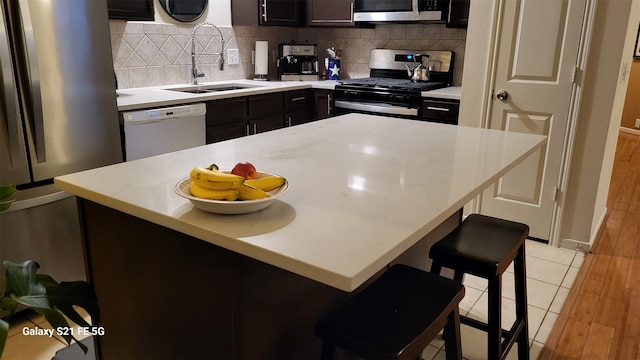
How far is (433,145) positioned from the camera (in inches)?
77.4

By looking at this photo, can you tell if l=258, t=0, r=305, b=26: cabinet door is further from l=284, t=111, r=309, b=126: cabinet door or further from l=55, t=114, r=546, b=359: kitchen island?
l=55, t=114, r=546, b=359: kitchen island

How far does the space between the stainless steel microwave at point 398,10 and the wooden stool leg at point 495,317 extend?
256cm

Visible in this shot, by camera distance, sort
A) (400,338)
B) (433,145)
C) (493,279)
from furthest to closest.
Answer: (433,145), (493,279), (400,338)

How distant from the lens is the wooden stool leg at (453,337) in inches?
56.6

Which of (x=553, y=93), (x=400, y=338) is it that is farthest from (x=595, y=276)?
(x=400, y=338)

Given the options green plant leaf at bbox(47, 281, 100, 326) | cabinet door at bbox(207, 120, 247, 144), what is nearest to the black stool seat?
green plant leaf at bbox(47, 281, 100, 326)

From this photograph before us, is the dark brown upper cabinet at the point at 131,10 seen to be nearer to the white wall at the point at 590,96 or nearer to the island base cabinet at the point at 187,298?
the island base cabinet at the point at 187,298

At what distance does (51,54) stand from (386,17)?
2.55m

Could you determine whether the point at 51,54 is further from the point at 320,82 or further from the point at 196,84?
the point at 320,82

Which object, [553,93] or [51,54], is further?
[553,93]

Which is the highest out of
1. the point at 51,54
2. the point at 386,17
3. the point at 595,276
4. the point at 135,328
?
the point at 386,17

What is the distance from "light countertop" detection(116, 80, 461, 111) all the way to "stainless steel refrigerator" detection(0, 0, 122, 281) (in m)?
0.37

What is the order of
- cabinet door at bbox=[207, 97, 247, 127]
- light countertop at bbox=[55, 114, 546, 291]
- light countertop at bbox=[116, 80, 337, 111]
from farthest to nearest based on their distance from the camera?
cabinet door at bbox=[207, 97, 247, 127], light countertop at bbox=[116, 80, 337, 111], light countertop at bbox=[55, 114, 546, 291]

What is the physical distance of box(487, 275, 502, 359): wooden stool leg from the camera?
5.65ft
